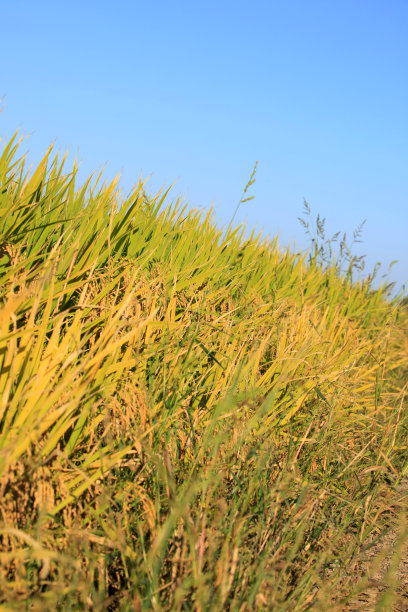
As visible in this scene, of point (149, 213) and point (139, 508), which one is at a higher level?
point (149, 213)

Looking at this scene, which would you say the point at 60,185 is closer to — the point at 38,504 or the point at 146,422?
the point at 146,422

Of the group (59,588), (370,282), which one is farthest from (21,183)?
(370,282)

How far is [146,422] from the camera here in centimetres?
155

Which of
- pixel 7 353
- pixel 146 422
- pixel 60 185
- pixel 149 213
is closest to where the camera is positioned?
pixel 7 353

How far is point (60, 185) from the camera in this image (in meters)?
2.43

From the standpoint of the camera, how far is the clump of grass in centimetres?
109

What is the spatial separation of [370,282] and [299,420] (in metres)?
2.95

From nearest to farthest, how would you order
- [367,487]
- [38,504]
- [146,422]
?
[38,504] < [146,422] < [367,487]

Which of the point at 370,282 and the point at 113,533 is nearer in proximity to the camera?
the point at 113,533

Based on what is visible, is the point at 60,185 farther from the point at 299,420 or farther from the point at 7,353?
the point at 299,420

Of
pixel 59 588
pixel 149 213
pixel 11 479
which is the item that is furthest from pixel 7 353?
pixel 149 213

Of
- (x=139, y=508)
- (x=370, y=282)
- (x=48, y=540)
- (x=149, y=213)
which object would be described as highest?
(x=370, y=282)

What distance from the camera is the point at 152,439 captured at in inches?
59.2

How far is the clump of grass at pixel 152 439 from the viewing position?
3.59ft
